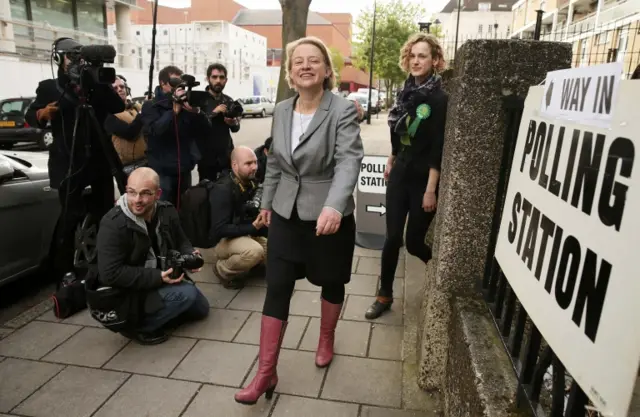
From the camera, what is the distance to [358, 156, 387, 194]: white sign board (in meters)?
5.27

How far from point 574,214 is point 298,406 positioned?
1937 millimetres

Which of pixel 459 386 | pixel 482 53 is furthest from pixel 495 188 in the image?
pixel 459 386

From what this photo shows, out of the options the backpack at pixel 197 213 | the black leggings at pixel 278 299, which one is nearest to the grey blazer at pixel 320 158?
the black leggings at pixel 278 299

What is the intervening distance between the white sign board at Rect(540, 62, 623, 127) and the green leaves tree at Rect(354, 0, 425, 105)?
39.7 meters

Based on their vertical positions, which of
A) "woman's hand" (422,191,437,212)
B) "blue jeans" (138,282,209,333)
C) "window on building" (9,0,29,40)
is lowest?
"blue jeans" (138,282,209,333)

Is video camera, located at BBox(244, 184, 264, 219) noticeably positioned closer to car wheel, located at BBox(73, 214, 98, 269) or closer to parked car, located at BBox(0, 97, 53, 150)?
car wheel, located at BBox(73, 214, 98, 269)

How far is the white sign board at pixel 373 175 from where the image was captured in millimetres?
5273

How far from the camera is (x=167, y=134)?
4.84 meters

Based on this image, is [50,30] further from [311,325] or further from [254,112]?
[311,325]

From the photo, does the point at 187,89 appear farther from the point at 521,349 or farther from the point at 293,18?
the point at 293,18

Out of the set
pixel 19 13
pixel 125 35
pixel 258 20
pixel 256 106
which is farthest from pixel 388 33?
pixel 258 20

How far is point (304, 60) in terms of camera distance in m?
2.62

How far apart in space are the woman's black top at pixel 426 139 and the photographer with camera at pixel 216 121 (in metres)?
2.56

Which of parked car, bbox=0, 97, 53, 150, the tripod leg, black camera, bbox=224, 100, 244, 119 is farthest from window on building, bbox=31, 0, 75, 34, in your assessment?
the tripod leg
